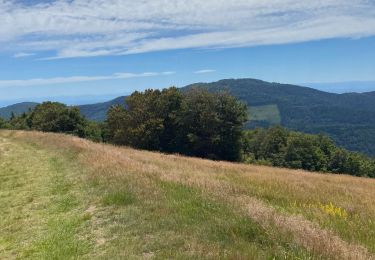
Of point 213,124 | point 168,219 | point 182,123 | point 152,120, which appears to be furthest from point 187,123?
point 168,219

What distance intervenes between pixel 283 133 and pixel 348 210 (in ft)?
375

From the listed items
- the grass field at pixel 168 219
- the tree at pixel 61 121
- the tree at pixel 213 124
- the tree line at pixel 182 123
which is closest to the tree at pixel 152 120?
the tree line at pixel 182 123

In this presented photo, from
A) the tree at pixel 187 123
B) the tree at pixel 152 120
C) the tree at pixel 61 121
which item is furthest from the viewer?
the tree at pixel 61 121

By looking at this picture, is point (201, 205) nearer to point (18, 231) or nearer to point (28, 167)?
point (18, 231)

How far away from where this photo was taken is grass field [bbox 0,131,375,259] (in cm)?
779

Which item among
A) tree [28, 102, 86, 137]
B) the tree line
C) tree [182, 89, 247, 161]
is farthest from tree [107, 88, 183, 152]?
tree [28, 102, 86, 137]

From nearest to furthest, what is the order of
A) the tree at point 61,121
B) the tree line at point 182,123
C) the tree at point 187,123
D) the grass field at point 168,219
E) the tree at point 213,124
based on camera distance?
1. the grass field at point 168,219
2. the tree line at point 182,123
3. the tree at point 187,123
4. the tree at point 213,124
5. the tree at point 61,121

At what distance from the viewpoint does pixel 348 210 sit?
12.8m

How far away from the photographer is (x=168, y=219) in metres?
9.91

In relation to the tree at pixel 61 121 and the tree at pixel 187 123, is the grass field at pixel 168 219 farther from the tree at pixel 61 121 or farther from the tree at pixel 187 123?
the tree at pixel 61 121

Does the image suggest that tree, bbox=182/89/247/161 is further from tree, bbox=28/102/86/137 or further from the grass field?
the grass field

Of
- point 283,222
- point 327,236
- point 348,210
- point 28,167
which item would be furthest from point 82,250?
point 28,167

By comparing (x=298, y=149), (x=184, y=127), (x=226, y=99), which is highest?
(x=226, y=99)

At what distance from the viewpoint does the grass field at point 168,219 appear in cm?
779
